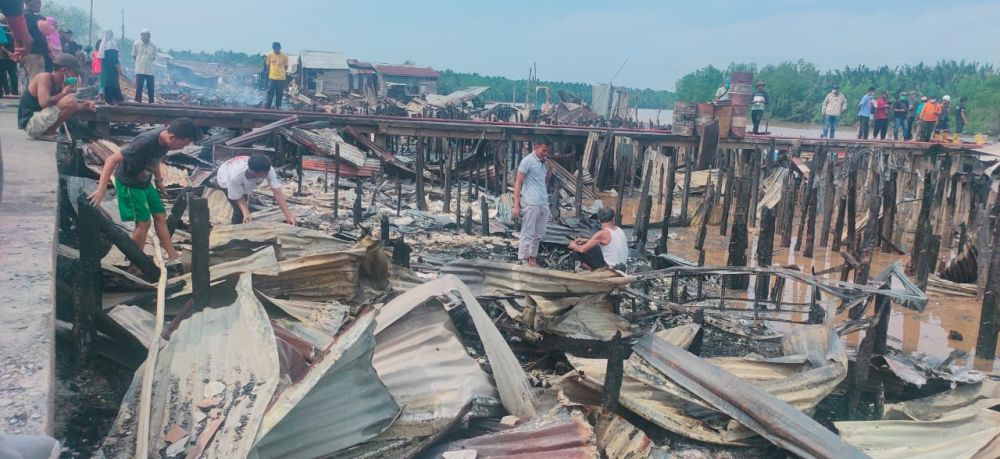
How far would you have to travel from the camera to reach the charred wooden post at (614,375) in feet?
11.7

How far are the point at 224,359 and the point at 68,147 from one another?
17.7 ft

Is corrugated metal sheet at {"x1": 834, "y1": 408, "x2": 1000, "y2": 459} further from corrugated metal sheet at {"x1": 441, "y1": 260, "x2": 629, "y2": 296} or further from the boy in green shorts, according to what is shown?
the boy in green shorts

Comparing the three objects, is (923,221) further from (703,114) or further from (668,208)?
(703,114)

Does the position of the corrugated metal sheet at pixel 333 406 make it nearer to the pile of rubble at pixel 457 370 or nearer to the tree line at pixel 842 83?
the pile of rubble at pixel 457 370

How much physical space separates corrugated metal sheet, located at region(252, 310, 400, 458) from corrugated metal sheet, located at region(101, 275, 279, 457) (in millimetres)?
112

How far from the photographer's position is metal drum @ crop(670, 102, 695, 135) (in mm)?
14797

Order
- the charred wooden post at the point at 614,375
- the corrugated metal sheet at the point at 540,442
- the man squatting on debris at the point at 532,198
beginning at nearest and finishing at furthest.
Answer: the corrugated metal sheet at the point at 540,442 → the charred wooden post at the point at 614,375 → the man squatting on debris at the point at 532,198

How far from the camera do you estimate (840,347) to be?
15.4 feet

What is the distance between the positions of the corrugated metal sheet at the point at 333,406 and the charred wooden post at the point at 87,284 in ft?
4.65

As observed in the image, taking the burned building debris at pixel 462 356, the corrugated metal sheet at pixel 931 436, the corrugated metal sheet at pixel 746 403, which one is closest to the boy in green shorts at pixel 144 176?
the burned building debris at pixel 462 356

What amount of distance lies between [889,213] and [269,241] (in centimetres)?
1077

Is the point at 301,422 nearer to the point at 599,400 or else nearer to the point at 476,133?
the point at 599,400

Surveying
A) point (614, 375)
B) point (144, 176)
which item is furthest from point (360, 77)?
point (614, 375)

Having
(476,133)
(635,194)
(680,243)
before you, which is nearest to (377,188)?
(476,133)
